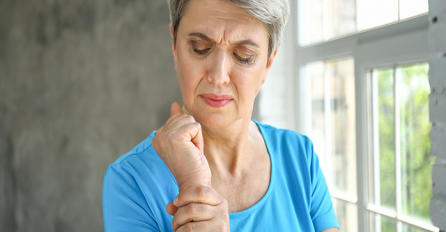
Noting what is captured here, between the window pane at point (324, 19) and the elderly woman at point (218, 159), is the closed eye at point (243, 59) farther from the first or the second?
the window pane at point (324, 19)

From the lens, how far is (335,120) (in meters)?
1.88

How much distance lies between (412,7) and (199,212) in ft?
3.95

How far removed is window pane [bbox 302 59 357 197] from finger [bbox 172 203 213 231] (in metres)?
1.21

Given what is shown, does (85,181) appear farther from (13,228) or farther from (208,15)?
(208,15)

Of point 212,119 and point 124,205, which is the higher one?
point 212,119

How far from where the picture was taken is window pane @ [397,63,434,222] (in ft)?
4.23

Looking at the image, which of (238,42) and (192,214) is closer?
(192,214)

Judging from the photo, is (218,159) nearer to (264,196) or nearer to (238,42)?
(264,196)

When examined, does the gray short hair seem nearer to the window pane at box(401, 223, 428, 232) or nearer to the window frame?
the window frame

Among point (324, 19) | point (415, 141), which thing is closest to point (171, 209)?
point (415, 141)

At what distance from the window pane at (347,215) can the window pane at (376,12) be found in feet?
3.08

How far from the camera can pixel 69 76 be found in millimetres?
2750

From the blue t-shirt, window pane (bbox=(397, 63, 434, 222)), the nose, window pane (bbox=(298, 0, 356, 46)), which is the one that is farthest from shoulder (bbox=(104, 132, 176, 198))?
window pane (bbox=(298, 0, 356, 46))

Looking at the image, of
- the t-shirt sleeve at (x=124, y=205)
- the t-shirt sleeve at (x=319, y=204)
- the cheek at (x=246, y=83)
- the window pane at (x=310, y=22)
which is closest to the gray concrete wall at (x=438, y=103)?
the t-shirt sleeve at (x=319, y=204)
